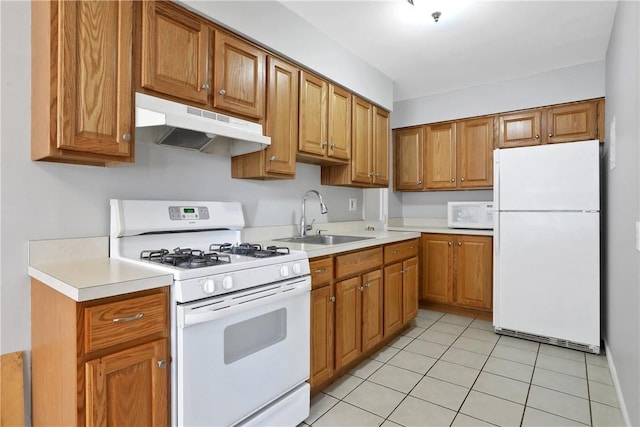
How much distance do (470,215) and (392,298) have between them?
1458mm

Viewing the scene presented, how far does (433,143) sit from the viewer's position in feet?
12.9

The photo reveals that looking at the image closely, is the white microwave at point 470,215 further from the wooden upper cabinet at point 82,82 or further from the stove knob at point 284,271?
the wooden upper cabinet at point 82,82

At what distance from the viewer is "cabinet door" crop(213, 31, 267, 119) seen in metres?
1.83

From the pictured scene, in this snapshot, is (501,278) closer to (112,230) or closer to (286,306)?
(286,306)

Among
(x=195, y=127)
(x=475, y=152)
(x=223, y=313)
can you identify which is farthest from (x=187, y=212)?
(x=475, y=152)

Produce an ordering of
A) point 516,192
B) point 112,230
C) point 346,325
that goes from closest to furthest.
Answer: point 112,230 < point 346,325 < point 516,192

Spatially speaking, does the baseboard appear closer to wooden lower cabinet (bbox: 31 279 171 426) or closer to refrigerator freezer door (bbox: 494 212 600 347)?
refrigerator freezer door (bbox: 494 212 600 347)

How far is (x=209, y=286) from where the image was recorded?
1296mm

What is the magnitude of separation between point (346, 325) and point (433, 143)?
2.57 m

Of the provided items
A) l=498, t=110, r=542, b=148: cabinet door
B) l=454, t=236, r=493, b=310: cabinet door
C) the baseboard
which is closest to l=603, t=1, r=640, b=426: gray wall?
the baseboard

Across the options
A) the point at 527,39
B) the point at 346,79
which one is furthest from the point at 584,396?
the point at 346,79

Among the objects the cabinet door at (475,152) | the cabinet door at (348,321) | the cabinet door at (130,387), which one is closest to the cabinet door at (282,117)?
the cabinet door at (348,321)

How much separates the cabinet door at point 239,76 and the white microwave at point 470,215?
2.51 m

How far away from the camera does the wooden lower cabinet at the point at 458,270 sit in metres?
3.40
